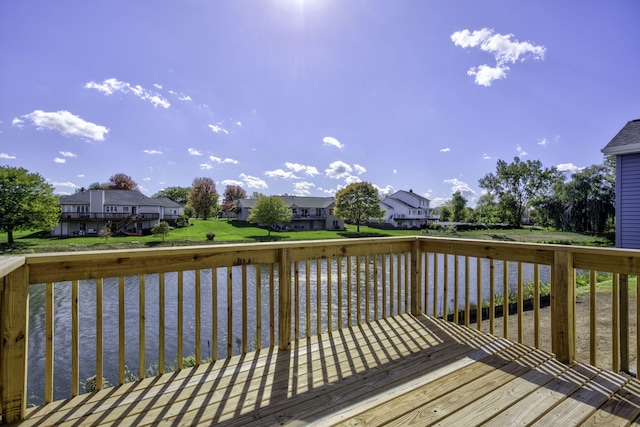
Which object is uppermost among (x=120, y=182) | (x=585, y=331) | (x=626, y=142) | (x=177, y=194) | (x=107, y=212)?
(x=120, y=182)

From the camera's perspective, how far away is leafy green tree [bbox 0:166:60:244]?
22.5 m

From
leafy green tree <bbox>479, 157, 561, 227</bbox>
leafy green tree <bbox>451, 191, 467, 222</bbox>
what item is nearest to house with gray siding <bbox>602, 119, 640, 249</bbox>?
leafy green tree <bbox>479, 157, 561, 227</bbox>

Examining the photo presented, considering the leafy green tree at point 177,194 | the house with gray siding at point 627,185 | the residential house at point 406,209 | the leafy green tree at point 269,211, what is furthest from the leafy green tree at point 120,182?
the house with gray siding at point 627,185

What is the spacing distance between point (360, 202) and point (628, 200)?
30.4m

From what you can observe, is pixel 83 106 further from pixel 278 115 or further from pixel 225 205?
pixel 278 115

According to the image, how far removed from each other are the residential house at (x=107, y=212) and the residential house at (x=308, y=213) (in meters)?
10.0

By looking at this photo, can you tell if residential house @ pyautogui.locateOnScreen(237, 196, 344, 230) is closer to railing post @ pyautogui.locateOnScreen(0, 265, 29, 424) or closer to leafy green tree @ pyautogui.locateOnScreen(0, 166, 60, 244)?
leafy green tree @ pyautogui.locateOnScreen(0, 166, 60, 244)

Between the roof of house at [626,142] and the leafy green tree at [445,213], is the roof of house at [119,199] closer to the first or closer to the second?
the roof of house at [626,142]

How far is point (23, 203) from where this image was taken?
23281 millimetres

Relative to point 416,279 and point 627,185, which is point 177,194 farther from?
point 416,279

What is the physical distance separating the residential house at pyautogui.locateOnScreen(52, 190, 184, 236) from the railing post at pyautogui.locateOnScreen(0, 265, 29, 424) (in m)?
34.7

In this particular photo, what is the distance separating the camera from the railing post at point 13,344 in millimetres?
1603

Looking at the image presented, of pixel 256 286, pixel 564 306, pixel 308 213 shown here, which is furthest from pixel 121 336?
pixel 308 213

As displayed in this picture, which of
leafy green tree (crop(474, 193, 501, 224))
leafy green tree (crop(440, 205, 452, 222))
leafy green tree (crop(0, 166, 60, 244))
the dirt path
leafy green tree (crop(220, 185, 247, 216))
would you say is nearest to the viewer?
the dirt path
